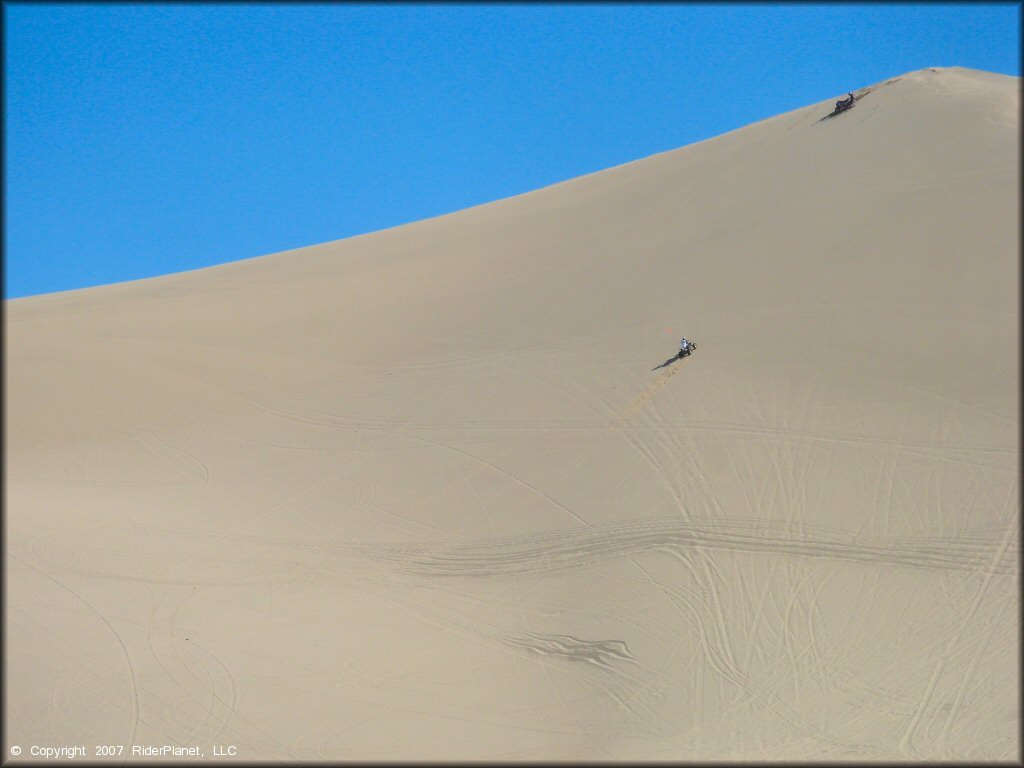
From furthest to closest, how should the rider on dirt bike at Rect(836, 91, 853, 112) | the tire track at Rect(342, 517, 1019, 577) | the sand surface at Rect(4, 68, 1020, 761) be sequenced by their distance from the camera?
1. the rider on dirt bike at Rect(836, 91, 853, 112)
2. the tire track at Rect(342, 517, 1019, 577)
3. the sand surface at Rect(4, 68, 1020, 761)

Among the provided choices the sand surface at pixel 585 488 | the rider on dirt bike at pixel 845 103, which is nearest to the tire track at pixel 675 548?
the sand surface at pixel 585 488

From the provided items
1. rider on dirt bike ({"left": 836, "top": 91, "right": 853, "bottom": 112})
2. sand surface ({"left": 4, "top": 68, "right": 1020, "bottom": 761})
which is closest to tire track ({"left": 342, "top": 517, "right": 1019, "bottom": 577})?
sand surface ({"left": 4, "top": 68, "right": 1020, "bottom": 761})

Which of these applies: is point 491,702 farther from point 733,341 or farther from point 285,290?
point 285,290

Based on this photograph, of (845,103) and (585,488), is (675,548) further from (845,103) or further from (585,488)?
(845,103)

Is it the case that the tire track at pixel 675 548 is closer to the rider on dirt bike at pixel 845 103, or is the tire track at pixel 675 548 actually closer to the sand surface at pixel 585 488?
the sand surface at pixel 585 488

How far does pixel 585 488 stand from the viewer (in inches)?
492

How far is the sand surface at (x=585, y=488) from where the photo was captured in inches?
331

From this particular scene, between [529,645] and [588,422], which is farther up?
[588,422]

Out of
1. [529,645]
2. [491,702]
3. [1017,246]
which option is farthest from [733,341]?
[491,702]

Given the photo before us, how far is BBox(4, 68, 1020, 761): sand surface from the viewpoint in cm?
840

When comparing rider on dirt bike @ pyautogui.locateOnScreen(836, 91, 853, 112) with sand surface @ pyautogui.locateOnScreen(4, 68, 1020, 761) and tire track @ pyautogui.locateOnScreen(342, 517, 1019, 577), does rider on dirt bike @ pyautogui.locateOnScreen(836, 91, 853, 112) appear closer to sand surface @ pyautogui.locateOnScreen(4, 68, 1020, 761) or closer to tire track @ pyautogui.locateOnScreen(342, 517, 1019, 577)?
sand surface @ pyautogui.locateOnScreen(4, 68, 1020, 761)

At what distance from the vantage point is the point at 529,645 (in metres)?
9.63

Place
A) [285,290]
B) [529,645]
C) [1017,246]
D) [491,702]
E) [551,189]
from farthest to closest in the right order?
[551,189] < [285,290] < [1017,246] < [529,645] < [491,702]

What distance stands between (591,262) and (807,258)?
5.30 meters
